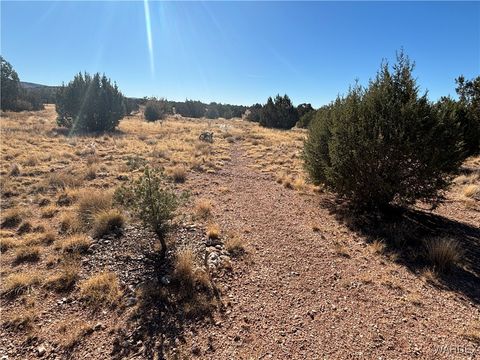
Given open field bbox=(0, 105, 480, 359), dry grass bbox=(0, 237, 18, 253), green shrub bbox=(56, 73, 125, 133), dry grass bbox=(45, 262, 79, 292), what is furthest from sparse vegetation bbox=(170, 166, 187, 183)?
green shrub bbox=(56, 73, 125, 133)

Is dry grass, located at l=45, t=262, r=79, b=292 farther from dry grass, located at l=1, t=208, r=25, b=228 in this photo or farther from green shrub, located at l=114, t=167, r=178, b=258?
dry grass, located at l=1, t=208, r=25, b=228

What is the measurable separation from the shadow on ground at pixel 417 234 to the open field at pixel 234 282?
4cm

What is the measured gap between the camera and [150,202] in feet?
19.7

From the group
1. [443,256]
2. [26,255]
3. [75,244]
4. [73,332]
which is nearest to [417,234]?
[443,256]

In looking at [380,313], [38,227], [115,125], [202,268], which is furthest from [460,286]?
[115,125]

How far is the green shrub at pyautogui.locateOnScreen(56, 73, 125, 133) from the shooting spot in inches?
1025

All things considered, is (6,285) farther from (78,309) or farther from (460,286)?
(460,286)

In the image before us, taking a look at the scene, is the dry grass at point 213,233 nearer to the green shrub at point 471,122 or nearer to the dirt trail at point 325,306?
the dirt trail at point 325,306

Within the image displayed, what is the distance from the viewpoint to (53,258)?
19.3ft

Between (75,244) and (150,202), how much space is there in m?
2.08

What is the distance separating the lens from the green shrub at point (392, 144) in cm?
707

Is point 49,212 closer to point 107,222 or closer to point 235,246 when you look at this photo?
point 107,222

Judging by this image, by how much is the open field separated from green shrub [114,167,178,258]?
23.0 inches

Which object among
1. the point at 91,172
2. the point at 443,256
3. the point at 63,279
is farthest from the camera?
the point at 91,172
